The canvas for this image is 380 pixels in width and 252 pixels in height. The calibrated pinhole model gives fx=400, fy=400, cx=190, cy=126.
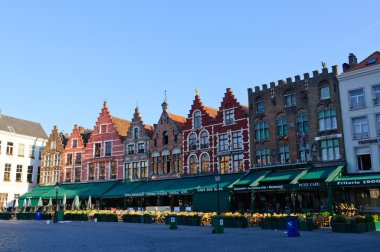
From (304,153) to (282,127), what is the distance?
3358 mm

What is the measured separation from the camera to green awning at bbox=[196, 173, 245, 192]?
36188 millimetres

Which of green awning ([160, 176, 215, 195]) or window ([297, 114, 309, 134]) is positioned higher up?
window ([297, 114, 309, 134])

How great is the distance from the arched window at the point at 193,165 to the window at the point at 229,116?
5.26m

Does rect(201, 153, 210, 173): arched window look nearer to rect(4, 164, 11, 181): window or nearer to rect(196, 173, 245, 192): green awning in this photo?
rect(196, 173, 245, 192): green awning

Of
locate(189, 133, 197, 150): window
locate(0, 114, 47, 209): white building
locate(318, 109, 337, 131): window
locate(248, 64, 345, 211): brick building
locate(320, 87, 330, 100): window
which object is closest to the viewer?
locate(248, 64, 345, 211): brick building

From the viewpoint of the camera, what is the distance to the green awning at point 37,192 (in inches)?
2036

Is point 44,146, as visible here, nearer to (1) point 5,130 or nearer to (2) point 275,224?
(1) point 5,130

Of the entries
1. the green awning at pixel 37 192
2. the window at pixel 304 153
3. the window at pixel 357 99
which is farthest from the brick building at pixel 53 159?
the window at pixel 357 99

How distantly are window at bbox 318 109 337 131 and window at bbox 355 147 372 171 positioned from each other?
9.51ft

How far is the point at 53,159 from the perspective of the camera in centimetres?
5619

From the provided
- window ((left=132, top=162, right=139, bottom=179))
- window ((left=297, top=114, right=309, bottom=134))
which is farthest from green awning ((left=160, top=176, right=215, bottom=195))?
window ((left=297, top=114, right=309, bottom=134))

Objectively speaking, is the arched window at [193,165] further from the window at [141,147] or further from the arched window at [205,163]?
the window at [141,147]

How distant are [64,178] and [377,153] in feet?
129

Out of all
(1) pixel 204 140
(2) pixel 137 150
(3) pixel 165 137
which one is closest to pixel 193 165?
(1) pixel 204 140
